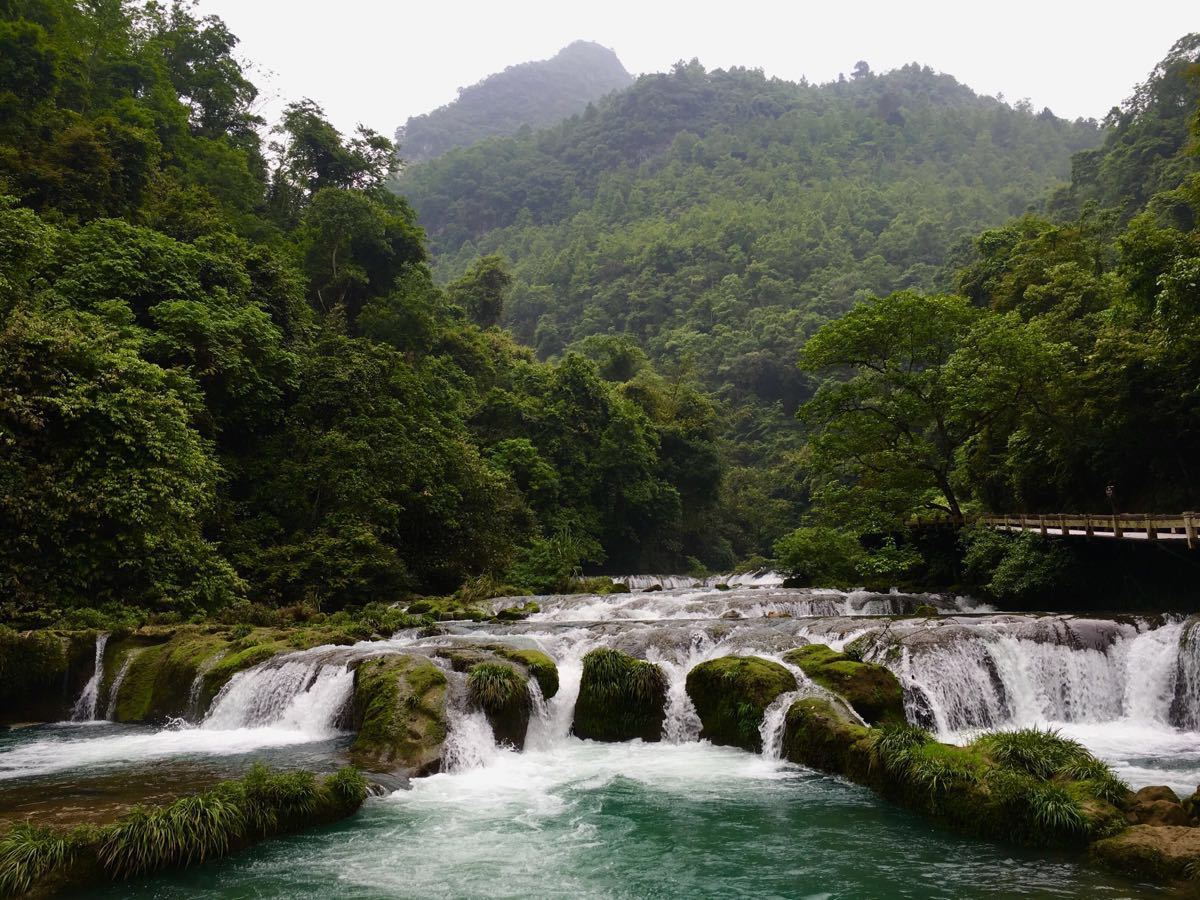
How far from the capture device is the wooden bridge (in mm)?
15562

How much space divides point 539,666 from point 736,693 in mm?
3640

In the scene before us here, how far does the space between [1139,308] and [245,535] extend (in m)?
25.8

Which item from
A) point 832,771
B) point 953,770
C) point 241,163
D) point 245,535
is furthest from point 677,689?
point 241,163

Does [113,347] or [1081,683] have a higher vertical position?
[113,347]

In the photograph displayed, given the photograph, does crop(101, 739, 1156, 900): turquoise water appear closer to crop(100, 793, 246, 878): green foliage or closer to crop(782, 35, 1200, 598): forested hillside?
crop(100, 793, 246, 878): green foliage

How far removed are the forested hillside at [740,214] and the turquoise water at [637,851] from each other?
1717 inches

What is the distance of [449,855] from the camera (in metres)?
8.53

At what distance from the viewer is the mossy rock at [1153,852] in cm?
702

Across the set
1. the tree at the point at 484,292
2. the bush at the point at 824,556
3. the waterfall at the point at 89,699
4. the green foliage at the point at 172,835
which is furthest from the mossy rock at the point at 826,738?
the tree at the point at 484,292

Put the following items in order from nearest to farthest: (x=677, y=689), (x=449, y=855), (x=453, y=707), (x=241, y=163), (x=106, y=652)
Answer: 1. (x=449, y=855)
2. (x=453, y=707)
3. (x=677, y=689)
4. (x=106, y=652)
5. (x=241, y=163)

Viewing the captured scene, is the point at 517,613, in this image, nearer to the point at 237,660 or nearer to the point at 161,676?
the point at 237,660

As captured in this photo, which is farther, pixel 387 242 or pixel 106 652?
pixel 387 242

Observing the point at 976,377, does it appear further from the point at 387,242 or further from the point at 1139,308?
the point at 387,242

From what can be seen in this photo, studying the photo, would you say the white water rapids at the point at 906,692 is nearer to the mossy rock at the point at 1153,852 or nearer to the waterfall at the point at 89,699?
the waterfall at the point at 89,699
